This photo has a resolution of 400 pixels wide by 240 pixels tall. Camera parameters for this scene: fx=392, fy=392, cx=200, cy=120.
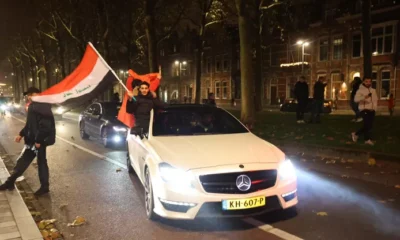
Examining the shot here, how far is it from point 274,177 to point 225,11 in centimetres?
2401

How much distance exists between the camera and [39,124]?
23.0ft

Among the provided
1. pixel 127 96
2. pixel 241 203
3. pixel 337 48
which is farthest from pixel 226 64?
pixel 241 203

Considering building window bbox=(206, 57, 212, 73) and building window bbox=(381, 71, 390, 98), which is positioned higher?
building window bbox=(206, 57, 212, 73)

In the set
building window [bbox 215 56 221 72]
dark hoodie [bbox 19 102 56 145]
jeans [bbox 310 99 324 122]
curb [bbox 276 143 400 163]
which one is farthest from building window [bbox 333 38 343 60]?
dark hoodie [bbox 19 102 56 145]

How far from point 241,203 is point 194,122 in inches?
93.2

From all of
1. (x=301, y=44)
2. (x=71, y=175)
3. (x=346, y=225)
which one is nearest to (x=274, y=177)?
(x=346, y=225)

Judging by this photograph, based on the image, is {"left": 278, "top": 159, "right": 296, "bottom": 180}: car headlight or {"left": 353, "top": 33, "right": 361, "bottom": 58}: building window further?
{"left": 353, "top": 33, "right": 361, "bottom": 58}: building window

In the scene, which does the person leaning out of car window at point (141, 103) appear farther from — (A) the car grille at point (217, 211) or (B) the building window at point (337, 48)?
(B) the building window at point (337, 48)

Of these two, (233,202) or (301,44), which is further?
(301,44)

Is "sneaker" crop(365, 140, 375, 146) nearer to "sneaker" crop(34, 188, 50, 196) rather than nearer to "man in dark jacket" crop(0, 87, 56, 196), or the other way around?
"man in dark jacket" crop(0, 87, 56, 196)

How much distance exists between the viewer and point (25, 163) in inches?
282

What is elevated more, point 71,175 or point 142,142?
point 142,142

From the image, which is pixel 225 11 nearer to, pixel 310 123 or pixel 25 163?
pixel 310 123

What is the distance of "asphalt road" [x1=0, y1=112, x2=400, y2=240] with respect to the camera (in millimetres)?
4949
